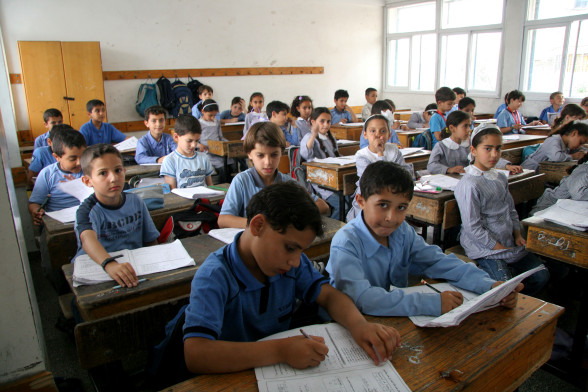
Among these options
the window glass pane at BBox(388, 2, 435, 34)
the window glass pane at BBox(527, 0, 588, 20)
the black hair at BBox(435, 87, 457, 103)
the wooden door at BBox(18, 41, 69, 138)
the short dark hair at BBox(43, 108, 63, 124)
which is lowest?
the short dark hair at BBox(43, 108, 63, 124)

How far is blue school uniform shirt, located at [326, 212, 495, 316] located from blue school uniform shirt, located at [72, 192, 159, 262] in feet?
3.20

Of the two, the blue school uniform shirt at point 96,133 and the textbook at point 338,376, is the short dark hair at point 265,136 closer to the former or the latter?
the textbook at point 338,376

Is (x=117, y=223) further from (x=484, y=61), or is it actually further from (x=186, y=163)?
(x=484, y=61)

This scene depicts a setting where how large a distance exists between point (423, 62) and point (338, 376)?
32.3 feet

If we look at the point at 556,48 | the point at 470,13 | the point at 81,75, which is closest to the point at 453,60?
the point at 470,13

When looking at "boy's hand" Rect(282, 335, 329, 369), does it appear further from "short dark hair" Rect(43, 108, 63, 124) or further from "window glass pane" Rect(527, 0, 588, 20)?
"window glass pane" Rect(527, 0, 588, 20)

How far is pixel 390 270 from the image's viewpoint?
Result: 1.39m

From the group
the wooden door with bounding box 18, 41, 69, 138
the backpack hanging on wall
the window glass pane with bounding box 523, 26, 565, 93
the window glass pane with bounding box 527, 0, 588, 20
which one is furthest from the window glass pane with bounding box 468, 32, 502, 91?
the wooden door with bounding box 18, 41, 69, 138

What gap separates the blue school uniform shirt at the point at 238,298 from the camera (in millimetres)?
939

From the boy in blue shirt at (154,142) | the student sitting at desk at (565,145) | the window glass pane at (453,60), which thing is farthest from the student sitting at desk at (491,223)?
the window glass pane at (453,60)

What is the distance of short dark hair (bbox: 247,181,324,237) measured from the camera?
0.97m

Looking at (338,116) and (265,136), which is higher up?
(265,136)

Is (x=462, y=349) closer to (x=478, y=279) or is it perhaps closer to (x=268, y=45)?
(x=478, y=279)

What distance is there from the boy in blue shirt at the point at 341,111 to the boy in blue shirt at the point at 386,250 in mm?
5266
